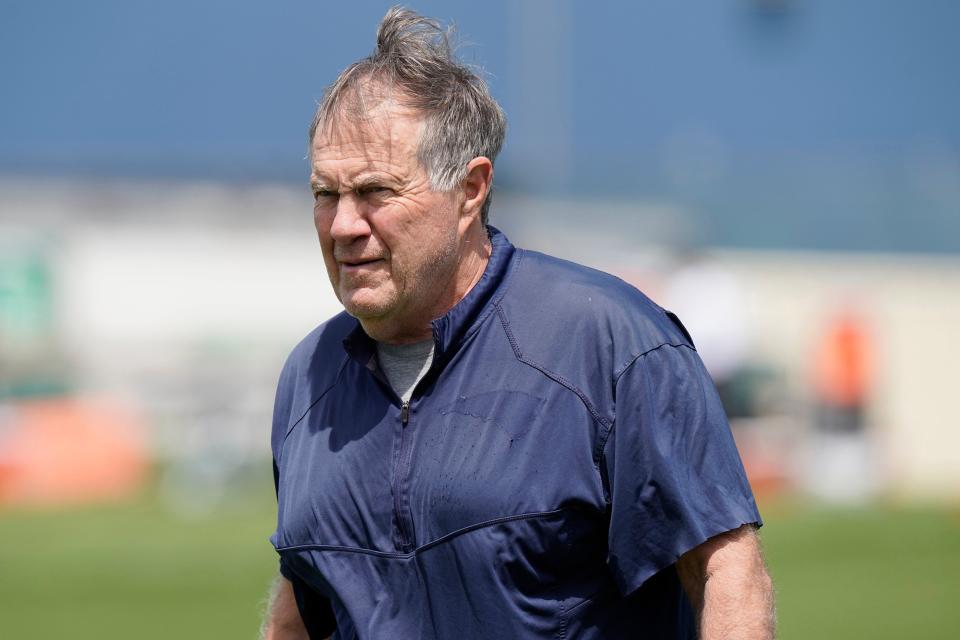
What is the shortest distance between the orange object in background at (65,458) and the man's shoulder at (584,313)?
1343 centimetres

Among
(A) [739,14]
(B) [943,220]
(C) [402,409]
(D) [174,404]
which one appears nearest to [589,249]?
(B) [943,220]

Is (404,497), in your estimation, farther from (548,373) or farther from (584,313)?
(584,313)

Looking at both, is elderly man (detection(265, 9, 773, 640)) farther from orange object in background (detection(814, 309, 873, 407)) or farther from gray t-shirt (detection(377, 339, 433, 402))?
orange object in background (detection(814, 309, 873, 407))

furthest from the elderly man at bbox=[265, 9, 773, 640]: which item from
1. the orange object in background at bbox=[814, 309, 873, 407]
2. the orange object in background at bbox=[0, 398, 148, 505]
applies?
the orange object in background at bbox=[0, 398, 148, 505]

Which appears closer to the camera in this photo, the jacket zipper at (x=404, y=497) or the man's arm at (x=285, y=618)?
the jacket zipper at (x=404, y=497)

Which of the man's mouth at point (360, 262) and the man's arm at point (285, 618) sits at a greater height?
the man's mouth at point (360, 262)

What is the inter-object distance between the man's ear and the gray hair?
0.02m

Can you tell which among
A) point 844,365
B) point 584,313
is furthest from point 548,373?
point 844,365

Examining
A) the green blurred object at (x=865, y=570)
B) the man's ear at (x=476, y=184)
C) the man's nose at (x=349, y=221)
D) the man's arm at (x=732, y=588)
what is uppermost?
the man's ear at (x=476, y=184)

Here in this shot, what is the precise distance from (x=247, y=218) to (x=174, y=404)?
5471 mm

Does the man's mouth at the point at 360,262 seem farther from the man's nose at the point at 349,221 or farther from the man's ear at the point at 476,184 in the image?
the man's ear at the point at 476,184

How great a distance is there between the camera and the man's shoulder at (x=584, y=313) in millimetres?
2973

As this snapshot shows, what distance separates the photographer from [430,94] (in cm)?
310

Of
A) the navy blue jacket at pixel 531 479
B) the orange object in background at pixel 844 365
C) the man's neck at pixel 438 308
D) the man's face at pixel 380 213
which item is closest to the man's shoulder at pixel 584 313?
the navy blue jacket at pixel 531 479
